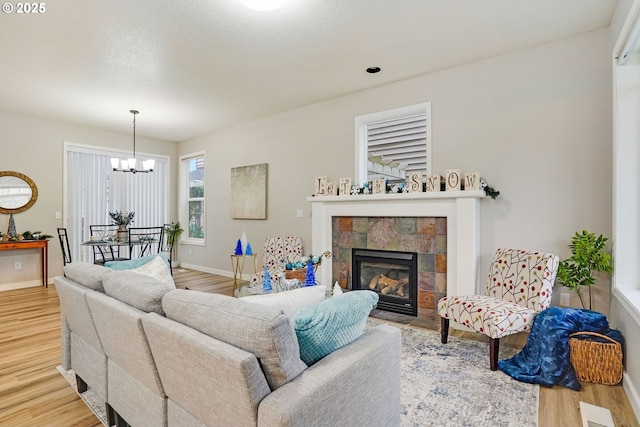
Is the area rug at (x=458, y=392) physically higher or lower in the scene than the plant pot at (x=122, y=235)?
lower

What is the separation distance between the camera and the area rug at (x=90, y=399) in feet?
6.39

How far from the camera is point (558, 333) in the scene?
2.31m

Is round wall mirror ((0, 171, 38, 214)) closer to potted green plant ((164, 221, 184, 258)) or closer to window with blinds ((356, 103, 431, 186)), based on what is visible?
potted green plant ((164, 221, 184, 258))

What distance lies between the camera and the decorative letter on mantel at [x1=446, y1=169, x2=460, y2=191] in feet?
11.1

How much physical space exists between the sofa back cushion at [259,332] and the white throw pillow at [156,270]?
123 cm

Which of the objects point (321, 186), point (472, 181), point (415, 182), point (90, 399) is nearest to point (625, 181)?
point (472, 181)

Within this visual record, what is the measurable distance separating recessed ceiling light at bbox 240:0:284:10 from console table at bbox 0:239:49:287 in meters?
4.80

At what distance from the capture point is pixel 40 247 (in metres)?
5.22

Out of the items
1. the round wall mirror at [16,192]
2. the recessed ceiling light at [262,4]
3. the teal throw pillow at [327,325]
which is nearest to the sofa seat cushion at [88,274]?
the teal throw pillow at [327,325]

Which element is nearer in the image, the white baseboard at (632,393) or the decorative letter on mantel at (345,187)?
the white baseboard at (632,393)

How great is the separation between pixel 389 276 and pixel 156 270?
250 cm

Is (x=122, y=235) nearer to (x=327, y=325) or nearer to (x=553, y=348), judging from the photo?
(x=327, y=325)

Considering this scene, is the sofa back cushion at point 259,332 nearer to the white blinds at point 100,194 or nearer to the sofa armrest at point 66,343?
the sofa armrest at point 66,343

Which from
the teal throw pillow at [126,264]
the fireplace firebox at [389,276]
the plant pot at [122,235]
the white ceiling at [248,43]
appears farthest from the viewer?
the plant pot at [122,235]
